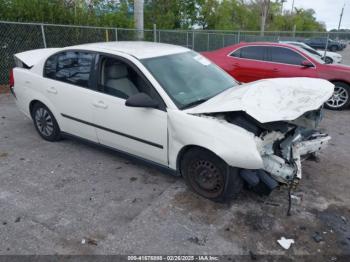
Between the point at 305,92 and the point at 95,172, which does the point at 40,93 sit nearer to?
the point at 95,172

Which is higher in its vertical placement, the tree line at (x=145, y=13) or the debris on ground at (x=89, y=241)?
the tree line at (x=145, y=13)

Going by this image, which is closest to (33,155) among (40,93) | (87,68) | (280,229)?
(40,93)

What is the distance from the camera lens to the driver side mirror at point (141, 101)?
10.7 ft

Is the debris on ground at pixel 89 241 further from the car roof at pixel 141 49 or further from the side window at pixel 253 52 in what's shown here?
the side window at pixel 253 52

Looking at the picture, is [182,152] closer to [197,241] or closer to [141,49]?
[197,241]

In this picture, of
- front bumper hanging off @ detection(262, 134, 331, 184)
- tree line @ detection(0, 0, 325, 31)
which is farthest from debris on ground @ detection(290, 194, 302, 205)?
tree line @ detection(0, 0, 325, 31)

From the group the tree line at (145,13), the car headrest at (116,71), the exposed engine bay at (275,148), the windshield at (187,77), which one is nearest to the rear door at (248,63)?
the windshield at (187,77)

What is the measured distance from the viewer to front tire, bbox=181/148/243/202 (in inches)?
122

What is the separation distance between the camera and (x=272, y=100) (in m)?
3.22

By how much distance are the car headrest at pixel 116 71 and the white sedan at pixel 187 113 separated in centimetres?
1

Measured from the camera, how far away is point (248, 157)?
282 centimetres

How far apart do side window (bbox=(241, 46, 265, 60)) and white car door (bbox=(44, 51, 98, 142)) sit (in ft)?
16.5

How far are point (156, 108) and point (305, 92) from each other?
1.71 metres

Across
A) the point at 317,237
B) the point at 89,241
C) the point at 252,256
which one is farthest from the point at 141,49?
the point at 317,237
